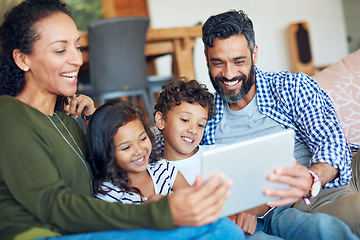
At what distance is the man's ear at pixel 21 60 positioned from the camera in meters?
1.15

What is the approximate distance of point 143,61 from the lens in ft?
9.80

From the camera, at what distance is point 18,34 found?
1.13 m

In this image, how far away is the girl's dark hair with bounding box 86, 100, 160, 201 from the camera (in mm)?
1339

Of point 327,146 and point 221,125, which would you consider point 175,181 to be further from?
point 327,146

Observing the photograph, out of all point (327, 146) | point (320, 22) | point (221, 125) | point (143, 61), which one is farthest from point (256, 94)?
point (320, 22)

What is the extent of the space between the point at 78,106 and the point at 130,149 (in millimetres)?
259

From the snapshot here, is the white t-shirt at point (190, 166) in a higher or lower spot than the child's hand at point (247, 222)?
higher

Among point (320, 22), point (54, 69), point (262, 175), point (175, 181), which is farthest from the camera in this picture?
point (320, 22)

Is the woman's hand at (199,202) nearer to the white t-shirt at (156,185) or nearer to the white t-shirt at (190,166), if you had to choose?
the white t-shirt at (156,185)

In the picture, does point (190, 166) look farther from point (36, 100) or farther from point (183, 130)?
point (36, 100)

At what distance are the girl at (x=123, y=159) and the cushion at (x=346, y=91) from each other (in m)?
0.88

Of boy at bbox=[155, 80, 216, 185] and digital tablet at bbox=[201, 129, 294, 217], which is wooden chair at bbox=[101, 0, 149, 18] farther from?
digital tablet at bbox=[201, 129, 294, 217]

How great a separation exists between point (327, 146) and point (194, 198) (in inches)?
28.1

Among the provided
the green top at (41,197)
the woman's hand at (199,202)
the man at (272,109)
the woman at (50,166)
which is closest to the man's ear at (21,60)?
the woman at (50,166)
